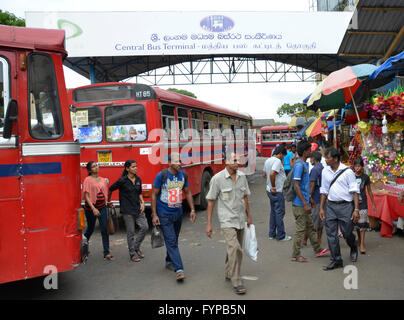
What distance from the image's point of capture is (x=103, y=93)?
8.10 metres

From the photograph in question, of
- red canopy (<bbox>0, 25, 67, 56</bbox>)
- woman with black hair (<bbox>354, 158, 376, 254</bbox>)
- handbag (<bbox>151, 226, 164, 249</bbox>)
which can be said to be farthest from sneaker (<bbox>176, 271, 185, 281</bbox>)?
red canopy (<bbox>0, 25, 67, 56</bbox>)

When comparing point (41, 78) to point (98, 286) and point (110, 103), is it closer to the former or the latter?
point (98, 286)

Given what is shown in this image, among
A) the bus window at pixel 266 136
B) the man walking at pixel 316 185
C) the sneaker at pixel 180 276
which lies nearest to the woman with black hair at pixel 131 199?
the sneaker at pixel 180 276

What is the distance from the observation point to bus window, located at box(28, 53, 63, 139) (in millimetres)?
4176

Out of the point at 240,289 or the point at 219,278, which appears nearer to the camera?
the point at 240,289

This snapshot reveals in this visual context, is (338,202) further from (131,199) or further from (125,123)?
(125,123)

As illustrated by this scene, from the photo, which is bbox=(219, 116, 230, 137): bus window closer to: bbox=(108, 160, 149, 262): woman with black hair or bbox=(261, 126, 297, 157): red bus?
bbox=(108, 160, 149, 262): woman with black hair

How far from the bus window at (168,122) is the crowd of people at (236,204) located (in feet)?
7.93

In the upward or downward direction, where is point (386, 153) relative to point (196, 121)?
downward

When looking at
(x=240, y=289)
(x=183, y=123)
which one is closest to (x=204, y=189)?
(x=183, y=123)

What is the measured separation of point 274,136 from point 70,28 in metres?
21.3
